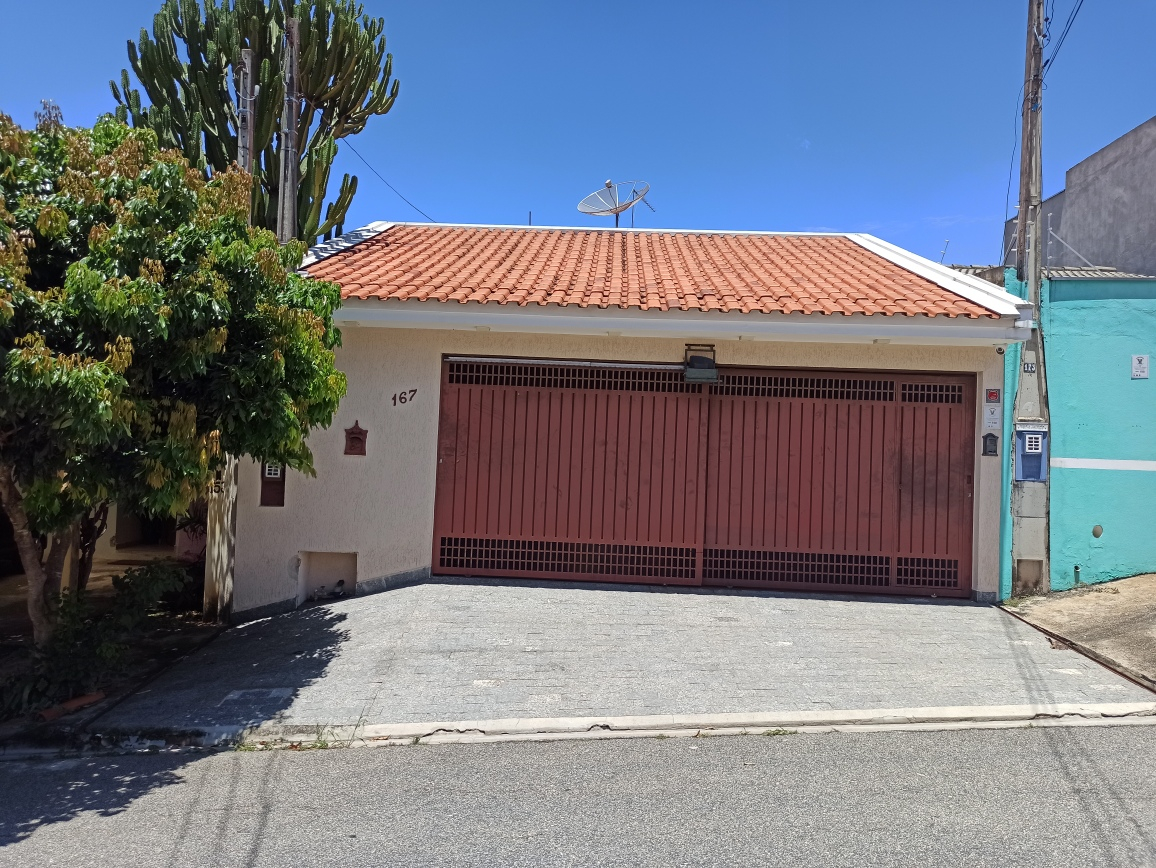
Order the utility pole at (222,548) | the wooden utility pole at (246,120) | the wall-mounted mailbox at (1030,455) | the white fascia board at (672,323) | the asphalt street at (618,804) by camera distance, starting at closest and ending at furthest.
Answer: the asphalt street at (618,804) → the white fascia board at (672,323) → the utility pole at (222,548) → the wall-mounted mailbox at (1030,455) → the wooden utility pole at (246,120)

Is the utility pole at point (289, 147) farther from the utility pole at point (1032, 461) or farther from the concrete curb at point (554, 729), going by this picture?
the utility pole at point (1032, 461)

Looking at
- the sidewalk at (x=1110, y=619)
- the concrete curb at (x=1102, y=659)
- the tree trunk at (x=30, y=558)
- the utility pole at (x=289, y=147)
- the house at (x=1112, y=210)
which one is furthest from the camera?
the house at (x=1112, y=210)

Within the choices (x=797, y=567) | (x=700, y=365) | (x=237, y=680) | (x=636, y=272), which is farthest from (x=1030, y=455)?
(x=237, y=680)

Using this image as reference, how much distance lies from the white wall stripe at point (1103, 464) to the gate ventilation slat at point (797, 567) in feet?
6.53

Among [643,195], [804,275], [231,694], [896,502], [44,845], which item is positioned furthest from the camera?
[643,195]

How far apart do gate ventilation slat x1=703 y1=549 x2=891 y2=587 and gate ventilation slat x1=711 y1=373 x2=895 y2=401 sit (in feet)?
5.27

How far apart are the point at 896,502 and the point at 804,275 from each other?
2.84 metres

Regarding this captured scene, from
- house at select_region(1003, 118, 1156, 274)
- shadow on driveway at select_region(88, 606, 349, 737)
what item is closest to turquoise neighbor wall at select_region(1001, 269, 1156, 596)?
house at select_region(1003, 118, 1156, 274)

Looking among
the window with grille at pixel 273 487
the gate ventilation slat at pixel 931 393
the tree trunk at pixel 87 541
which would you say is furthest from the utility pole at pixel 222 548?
the gate ventilation slat at pixel 931 393

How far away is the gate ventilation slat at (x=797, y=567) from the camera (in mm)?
7797

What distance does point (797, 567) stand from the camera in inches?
309

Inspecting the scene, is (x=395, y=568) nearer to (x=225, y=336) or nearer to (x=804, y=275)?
(x=225, y=336)

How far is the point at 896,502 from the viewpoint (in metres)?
7.79

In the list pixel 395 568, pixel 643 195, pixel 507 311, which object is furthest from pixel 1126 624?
pixel 643 195
